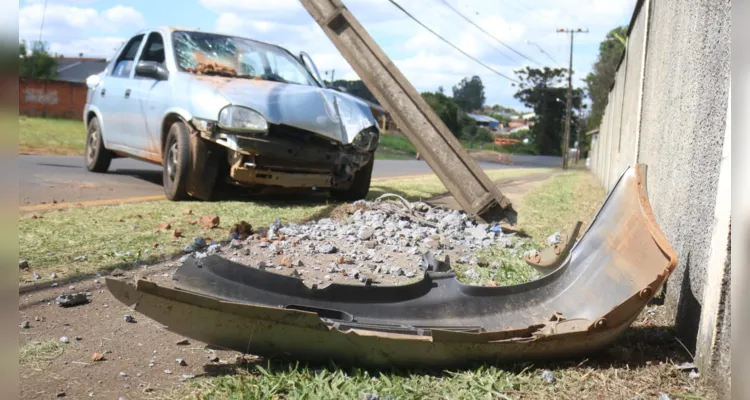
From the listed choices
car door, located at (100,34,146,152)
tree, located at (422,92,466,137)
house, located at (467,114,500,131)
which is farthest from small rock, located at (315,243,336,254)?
house, located at (467,114,500,131)

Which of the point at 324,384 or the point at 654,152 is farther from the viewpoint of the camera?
the point at 654,152

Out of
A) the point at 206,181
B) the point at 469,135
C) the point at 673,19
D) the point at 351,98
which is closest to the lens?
the point at 673,19

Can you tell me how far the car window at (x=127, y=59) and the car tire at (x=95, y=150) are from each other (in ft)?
2.99

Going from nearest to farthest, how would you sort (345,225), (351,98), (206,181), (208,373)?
(208,373) < (345,225) < (206,181) < (351,98)

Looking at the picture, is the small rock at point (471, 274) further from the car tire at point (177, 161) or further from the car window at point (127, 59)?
the car window at point (127, 59)

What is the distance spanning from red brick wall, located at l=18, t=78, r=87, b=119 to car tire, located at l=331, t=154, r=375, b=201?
30590 millimetres

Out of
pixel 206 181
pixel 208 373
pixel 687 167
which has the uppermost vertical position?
pixel 687 167

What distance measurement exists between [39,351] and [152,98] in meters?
5.35

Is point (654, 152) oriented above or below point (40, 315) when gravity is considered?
above

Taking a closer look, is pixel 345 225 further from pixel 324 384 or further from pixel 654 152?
pixel 324 384

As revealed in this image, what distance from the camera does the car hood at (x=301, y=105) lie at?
282 inches

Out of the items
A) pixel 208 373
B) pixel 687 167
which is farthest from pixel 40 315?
pixel 687 167

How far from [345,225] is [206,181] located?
186 cm

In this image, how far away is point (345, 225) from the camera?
6.36 metres
